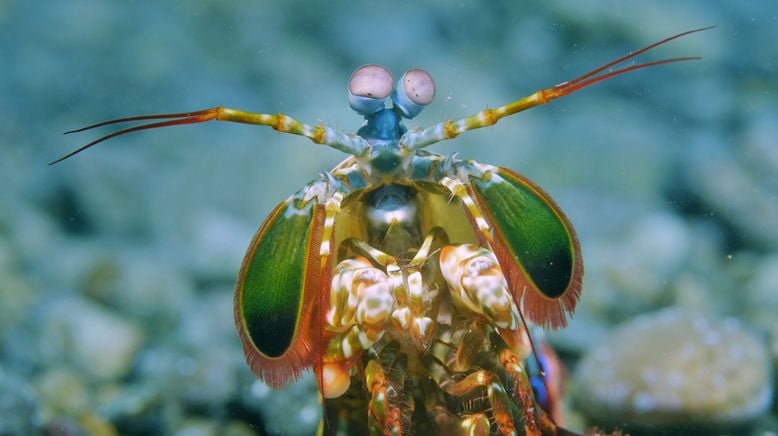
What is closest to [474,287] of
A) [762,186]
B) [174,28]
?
[762,186]

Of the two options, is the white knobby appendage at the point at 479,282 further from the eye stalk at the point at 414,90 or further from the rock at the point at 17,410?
the rock at the point at 17,410

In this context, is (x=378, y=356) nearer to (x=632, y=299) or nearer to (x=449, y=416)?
(x=449, y=416)

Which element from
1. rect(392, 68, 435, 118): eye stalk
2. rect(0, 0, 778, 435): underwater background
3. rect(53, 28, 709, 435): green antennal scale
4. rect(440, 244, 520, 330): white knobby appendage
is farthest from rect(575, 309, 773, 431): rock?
rect(392, 68, 435, 118): eye stalk

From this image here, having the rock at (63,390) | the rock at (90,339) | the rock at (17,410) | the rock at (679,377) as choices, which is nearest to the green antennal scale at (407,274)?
the rock at (679,377)

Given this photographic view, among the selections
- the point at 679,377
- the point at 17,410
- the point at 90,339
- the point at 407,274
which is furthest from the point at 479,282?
the point at 90,339

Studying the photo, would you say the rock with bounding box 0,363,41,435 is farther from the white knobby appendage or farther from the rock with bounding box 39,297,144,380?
the white knobby appendage

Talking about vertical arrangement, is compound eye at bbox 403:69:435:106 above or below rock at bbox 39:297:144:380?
below
